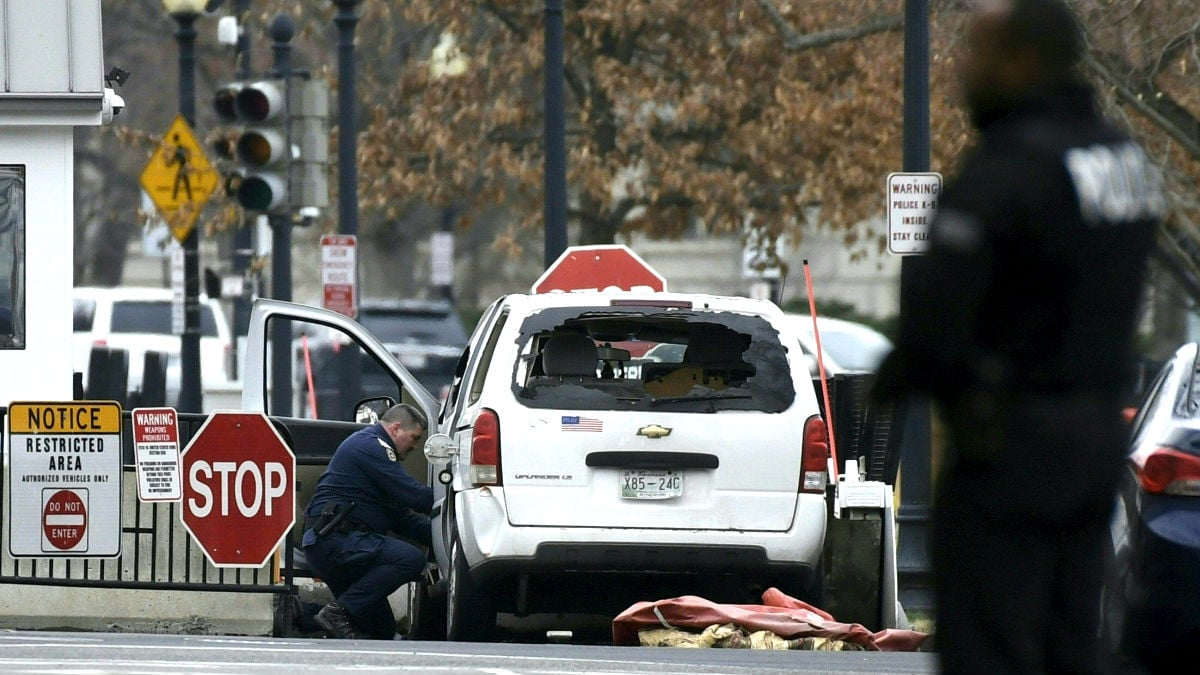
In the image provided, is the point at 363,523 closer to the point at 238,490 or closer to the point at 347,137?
the point at 238,490

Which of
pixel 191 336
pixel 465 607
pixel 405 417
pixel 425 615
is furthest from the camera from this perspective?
A: pixel 191 336

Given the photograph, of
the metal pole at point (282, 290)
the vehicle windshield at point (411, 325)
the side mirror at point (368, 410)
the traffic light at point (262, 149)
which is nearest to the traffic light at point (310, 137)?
the metal pole at point (282, 290)

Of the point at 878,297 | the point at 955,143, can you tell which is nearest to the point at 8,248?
the point at 955,143

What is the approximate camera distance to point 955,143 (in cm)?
2114

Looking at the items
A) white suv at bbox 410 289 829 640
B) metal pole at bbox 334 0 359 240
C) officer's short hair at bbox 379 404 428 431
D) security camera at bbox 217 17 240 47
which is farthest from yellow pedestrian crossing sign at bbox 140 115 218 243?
white suv at bbox 410 289 829 640

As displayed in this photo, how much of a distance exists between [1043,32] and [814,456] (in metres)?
5.72

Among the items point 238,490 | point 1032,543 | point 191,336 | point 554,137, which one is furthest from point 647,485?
point 191,336

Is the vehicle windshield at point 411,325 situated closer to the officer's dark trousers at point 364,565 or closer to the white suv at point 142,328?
the white suv at point 142,328

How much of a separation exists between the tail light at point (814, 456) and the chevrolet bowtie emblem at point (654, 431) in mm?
634

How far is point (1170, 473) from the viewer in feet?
25.5

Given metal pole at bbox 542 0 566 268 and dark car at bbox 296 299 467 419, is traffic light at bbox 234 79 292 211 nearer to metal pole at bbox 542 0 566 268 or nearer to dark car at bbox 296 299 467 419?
metal pole at bbox 542 0 566 268

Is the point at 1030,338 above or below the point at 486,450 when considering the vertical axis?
above

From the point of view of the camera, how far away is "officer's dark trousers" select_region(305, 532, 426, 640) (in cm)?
1166

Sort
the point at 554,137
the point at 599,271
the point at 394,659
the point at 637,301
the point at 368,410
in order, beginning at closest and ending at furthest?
the point at 394,659
the point at 637,301
the point at 368,410
the point at 599,271
the point at 554,137
